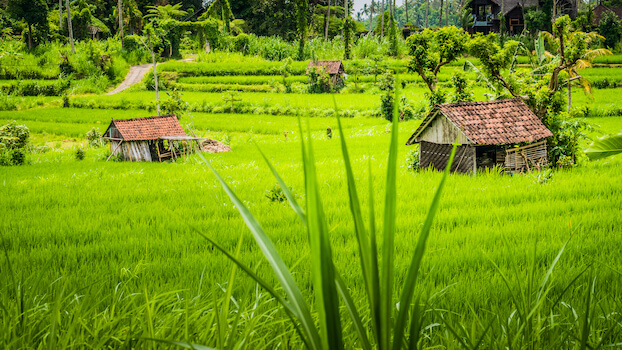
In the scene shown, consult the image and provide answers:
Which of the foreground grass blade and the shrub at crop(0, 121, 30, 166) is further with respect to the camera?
the shrub at crop(0, 121, 30, 166)

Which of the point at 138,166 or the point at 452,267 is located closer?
the point at 452,267

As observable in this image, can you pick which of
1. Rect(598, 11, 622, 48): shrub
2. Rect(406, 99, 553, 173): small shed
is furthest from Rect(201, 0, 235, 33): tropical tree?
Rect(406, 99, 553, 173): small shed

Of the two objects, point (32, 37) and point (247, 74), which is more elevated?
point (32, 37)

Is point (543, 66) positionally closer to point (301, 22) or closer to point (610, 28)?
point (610, 28)

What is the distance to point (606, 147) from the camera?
1813 mm

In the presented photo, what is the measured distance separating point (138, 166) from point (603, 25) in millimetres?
33815

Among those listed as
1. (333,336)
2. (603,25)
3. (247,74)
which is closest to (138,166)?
(333,336)

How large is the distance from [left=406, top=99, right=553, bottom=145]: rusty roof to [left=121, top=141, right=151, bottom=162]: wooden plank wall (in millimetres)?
10429

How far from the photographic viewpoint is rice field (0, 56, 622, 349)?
1.80 meters

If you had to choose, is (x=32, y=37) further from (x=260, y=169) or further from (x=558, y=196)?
(x=558, y=196)

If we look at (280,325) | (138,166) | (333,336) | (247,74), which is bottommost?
(138,166)

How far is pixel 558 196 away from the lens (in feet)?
24.8

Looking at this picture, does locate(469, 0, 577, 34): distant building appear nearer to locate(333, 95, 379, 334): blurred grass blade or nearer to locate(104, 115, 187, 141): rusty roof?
locate(104, 115, 187, 141): rusty roof

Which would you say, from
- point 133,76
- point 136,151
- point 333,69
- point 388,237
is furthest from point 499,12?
point 388,237
